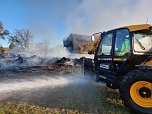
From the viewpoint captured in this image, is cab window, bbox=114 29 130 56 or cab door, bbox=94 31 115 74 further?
cab door, bbox=94 31 115 74

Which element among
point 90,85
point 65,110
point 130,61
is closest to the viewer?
point 65,110

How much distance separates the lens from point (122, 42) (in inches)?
282

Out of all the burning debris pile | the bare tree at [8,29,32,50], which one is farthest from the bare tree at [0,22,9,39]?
the burning debris pile

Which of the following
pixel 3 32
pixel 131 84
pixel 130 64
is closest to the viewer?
pixel 131 84

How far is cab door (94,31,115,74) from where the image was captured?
762 cm

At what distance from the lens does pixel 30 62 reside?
19.2 meters

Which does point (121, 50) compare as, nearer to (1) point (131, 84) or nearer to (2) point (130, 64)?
(2) point (130, 64)

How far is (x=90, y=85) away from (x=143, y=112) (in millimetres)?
4051

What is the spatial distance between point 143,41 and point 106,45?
141 cm

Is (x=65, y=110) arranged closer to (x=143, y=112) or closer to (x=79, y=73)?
(x=143, y=112)

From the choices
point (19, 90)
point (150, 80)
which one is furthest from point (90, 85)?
point (150, 80)

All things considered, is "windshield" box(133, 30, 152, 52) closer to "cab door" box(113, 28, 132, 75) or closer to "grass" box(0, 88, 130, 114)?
"cab door" box(113, 28, 132, 75)

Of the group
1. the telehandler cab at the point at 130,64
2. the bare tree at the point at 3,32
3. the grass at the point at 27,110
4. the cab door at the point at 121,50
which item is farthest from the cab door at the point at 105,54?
the bare tree at the point at 3,32

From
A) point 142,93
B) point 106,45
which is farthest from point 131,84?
point 106,45
